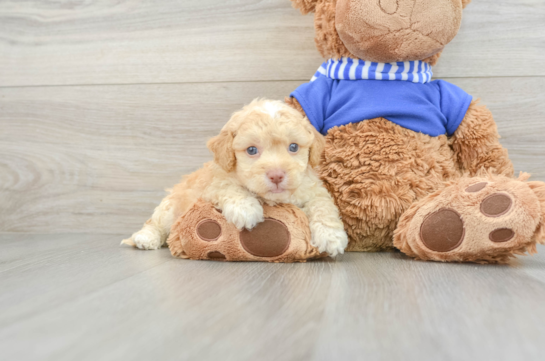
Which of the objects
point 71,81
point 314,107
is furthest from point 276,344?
point 71,81

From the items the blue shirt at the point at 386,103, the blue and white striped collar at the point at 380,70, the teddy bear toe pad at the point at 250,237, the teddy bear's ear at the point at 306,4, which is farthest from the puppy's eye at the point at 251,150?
the teddy bear's ear at the point at 306,4

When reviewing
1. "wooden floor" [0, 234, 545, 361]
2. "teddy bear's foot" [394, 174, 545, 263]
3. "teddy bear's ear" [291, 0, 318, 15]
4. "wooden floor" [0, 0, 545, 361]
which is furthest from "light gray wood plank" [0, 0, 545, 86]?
"wooden floor" [0, 234, 545, 361]

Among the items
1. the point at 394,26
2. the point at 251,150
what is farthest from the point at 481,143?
the point at 251,150

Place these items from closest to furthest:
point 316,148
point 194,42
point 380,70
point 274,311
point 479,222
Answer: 1. point 274,311
2. point 479,222
3. point 316,148
4. point 380,70
5. point 194,42

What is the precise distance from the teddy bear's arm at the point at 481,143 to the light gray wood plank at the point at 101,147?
55cm

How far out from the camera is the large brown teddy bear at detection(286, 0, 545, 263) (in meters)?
0.97

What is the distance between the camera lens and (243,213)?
0.93 metres

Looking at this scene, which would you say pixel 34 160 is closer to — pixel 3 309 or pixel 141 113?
pixel 141 113

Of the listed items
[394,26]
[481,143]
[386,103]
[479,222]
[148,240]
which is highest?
[394,26]

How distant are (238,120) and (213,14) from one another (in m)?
0.63

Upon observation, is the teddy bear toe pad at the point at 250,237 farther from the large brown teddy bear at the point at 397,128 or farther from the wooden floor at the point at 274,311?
the large brown teddy bear at the point at 397,128

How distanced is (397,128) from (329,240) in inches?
13.4

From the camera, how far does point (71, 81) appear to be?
60.6 inches

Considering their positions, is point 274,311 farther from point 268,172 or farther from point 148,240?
point 148,240
